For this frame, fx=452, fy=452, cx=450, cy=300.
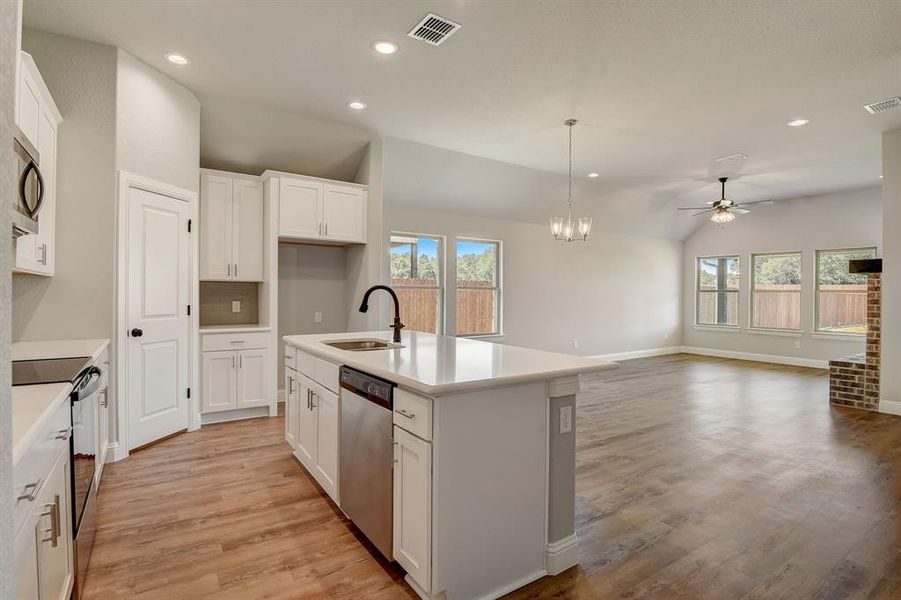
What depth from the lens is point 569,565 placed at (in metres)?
2.10

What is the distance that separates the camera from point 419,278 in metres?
6.65

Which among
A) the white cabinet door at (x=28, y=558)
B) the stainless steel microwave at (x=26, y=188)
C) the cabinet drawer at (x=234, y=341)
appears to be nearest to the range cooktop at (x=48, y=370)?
the stainless steel microwave at (x=26, y=188)

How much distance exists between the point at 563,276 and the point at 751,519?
575 cm

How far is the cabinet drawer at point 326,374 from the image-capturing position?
2512mm

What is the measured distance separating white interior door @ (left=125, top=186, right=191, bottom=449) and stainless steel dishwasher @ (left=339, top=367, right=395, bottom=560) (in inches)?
84.0

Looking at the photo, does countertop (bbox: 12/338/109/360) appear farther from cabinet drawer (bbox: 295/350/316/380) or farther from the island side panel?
the island side panel

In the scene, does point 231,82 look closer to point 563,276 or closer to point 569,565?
point 569,565

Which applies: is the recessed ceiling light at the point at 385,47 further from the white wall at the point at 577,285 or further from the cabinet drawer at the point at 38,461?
the white wall at the point at 577,285

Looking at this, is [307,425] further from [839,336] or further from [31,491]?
[839,336]

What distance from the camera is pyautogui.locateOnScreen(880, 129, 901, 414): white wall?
4797 millimetres

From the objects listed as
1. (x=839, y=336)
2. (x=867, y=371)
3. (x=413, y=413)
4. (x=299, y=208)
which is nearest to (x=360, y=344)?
(x=413, y=413)

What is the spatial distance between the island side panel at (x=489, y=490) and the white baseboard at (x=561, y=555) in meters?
0.03

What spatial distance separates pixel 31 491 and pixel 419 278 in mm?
5605

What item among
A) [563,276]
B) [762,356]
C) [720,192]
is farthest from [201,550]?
[762,356]
